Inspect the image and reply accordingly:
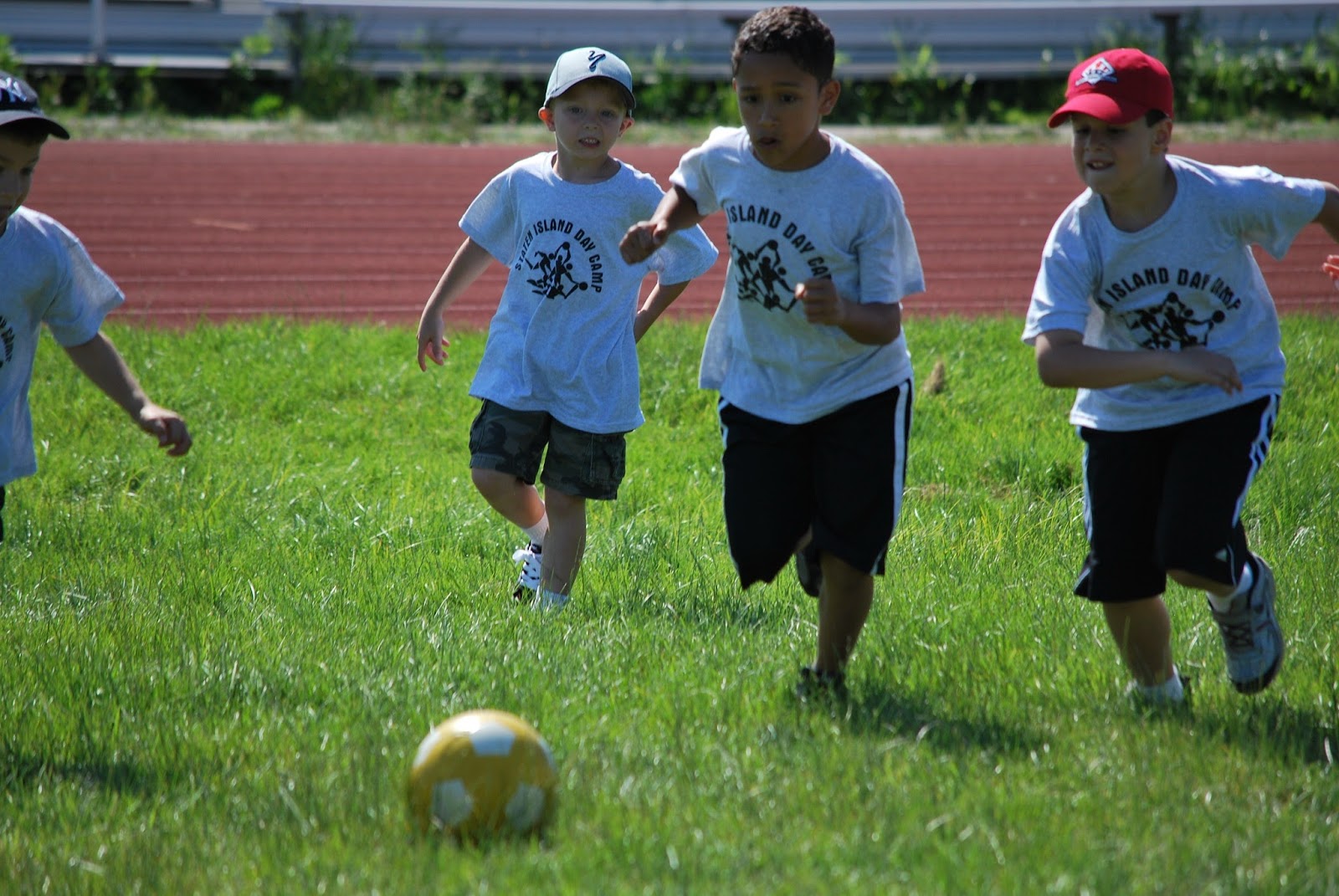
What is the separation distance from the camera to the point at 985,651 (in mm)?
4215

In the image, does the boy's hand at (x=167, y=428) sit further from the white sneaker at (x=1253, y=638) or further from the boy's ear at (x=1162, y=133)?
the white sneaker at (x=1253, y=638)

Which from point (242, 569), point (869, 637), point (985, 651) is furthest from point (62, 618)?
point (985, 651)

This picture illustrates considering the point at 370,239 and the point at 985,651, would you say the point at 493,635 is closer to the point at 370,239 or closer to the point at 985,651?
the point at 985,651

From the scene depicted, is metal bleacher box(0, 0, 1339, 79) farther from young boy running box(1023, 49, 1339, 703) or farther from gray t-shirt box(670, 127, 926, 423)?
young boy running box(1023, 49, 1339, 703)

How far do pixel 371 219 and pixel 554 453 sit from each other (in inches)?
375

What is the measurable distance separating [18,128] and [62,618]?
5.82 feet

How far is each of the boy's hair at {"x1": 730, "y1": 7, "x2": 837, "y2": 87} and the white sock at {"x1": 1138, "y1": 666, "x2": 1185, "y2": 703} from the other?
6.19 ft

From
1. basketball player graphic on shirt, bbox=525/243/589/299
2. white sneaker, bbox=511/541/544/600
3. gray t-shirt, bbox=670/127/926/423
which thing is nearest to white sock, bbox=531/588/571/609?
white sneaker, bbox=511/541/544/600

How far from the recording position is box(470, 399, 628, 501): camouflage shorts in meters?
4.88

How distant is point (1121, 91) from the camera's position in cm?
356

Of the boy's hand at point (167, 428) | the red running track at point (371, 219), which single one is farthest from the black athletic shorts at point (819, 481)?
the red running track at point (371, 219)

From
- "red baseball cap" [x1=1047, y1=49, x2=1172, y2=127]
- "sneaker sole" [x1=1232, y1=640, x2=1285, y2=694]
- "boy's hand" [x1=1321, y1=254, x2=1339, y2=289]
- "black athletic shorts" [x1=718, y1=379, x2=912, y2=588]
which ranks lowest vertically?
"sneaker sole" [x1=1232, y1=640, x2=1285, y2=694]

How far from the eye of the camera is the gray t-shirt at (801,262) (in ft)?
12.2

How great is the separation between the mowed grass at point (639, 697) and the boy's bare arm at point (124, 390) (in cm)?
77
